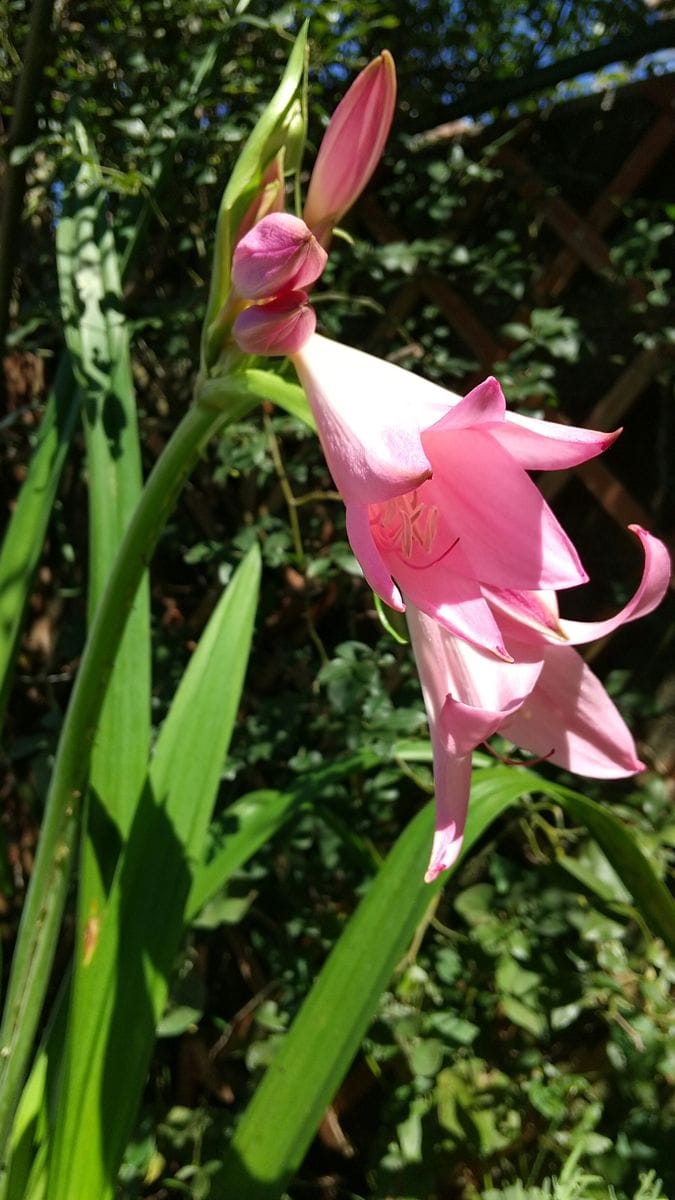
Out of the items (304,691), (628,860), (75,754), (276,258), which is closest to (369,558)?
(276,258)

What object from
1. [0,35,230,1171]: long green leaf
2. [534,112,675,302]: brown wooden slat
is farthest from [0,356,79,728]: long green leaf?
[534,112,675,302]: brown wooden slat

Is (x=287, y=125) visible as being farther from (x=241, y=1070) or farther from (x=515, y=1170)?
(x=241, y=1070)

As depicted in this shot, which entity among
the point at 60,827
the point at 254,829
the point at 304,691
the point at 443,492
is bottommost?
the point at 304,691

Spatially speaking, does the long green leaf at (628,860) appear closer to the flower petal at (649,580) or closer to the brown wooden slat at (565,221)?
the flower petal at (649,580)

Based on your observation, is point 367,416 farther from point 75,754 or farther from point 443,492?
point 75,754

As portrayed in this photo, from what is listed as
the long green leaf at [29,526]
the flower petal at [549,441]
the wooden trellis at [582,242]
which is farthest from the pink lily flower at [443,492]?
the wooden trellis at [582,242]

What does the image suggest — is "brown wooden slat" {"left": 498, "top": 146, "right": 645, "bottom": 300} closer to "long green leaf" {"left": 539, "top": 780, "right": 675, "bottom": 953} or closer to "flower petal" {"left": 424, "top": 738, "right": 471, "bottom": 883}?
"long green leaf" {"left": 539, "top": 780, "right": 675, "bottom": 953}
